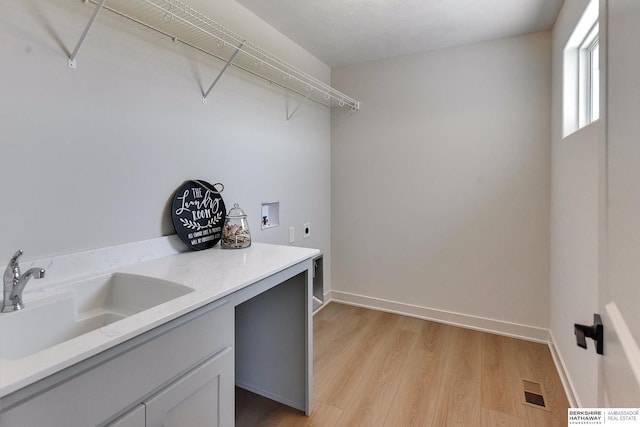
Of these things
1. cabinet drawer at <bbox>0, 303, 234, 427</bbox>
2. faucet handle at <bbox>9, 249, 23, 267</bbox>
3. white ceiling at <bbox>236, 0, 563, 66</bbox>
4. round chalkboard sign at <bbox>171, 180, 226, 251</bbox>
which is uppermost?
white ceiling at <bbox>236, 0, 563, 66</bbox>

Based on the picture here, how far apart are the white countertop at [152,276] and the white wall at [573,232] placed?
50.8 inches

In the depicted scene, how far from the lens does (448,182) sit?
269 centimetres

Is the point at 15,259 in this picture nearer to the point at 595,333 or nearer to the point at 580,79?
the point at 595,333

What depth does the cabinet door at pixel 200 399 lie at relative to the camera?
90 centimetres

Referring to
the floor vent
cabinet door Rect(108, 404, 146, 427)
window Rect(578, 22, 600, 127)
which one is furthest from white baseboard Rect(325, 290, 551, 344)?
cabinet door Rect(108, 404, 146, 427)

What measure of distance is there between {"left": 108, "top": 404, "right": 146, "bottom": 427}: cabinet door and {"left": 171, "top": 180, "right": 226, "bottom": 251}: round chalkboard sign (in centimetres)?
88

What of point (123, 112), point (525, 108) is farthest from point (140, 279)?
point (525, 108)

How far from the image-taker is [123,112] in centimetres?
138

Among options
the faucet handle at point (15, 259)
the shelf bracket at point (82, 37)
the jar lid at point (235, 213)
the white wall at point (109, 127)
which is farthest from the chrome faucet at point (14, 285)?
the jar lid at point (235, 213)

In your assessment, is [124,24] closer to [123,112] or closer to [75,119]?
[123,112]

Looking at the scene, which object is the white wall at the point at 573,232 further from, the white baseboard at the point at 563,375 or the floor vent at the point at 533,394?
the floor vent at the point at 533,394

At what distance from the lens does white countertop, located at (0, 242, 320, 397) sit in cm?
65

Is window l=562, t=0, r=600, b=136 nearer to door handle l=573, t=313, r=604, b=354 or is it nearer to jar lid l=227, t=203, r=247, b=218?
door handle l=573, t=313, r=604, b=354

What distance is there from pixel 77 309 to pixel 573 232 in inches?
92.1
